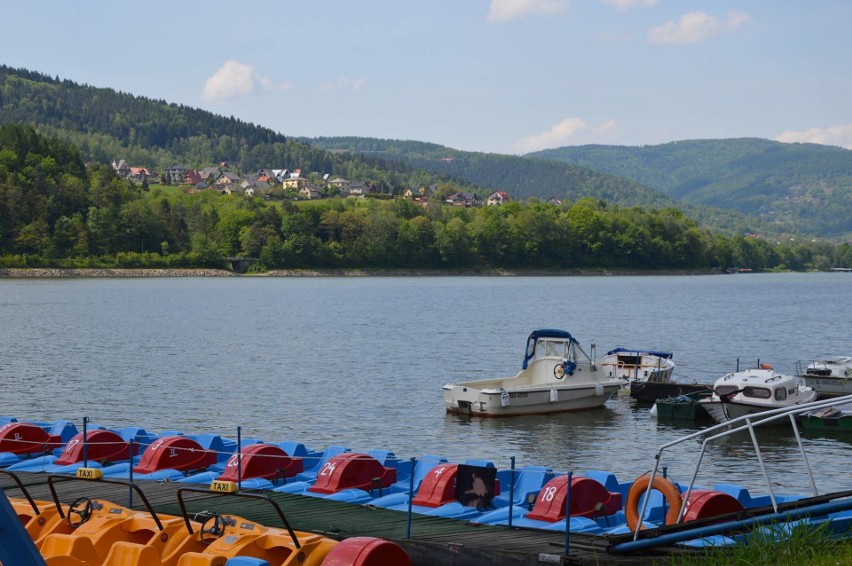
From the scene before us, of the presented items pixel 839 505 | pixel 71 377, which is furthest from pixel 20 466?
pixel 71 377

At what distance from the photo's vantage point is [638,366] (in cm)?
5669

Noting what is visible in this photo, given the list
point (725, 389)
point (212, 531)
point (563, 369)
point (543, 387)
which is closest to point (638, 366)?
point (563, 369)

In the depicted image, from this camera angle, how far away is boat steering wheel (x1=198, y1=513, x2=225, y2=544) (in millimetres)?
15875

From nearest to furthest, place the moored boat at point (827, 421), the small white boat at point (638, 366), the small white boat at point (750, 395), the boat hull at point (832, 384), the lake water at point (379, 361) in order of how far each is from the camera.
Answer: the lake water at point (379, 361) → the moored boat at point (827, 421) → the small white boat at point (750, 395) → the boat hull at point (832, 384) → the small white boat at point (638, 366)

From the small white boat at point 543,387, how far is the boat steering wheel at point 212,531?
31248 millimetres

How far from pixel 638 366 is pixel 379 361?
21848 mm

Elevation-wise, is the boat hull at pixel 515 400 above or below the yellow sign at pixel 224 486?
below

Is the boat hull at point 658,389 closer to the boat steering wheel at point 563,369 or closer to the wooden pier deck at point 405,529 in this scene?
the boat steering wheel at point 563,369

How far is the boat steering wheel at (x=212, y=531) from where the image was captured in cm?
1588

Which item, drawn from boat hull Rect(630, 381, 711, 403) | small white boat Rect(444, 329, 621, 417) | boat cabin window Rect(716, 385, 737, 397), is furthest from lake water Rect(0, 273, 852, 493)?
boat cabin window Rect(716, 385, 737, 397)

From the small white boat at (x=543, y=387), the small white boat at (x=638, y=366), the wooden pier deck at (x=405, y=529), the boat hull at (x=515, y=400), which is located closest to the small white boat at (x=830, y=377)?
the small white boat at (x=638, y=366)

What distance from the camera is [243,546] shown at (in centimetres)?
1520

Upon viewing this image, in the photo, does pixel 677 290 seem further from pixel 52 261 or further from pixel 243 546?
pixel 243 546

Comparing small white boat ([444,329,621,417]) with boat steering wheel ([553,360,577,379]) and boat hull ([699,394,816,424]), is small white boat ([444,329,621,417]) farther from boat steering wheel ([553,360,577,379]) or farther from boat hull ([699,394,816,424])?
boat hull ([699,394,816,424])
